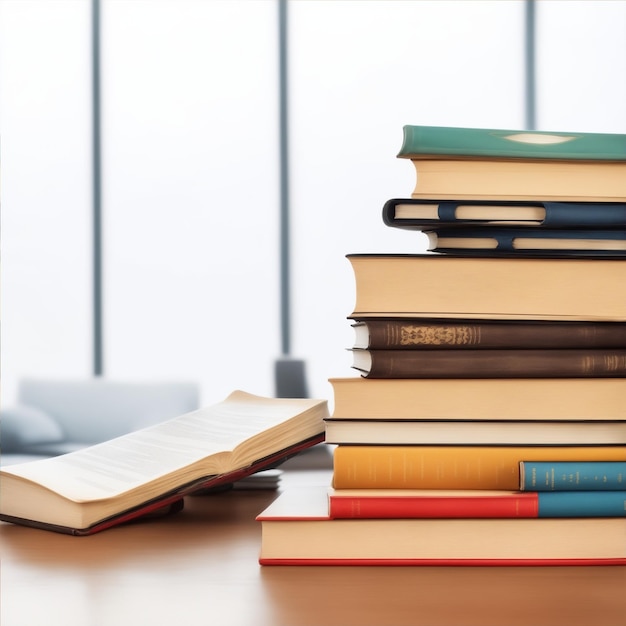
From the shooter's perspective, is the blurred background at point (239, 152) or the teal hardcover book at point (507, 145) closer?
the teal hardcover book at point (507, 145)

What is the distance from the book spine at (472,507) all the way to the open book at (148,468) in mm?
169

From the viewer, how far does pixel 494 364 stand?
0.54 m

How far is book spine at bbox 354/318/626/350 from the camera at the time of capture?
54 centimetres

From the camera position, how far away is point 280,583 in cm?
47

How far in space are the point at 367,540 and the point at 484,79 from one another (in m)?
3.29

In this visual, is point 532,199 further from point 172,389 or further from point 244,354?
point 244,354

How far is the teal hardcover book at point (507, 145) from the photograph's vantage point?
556 millimetres

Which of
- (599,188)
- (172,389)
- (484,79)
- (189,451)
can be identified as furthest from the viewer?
(484,79)

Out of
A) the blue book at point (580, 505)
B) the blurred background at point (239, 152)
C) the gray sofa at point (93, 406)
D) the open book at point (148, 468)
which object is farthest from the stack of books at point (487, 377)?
the blurred background at point (239, 152)

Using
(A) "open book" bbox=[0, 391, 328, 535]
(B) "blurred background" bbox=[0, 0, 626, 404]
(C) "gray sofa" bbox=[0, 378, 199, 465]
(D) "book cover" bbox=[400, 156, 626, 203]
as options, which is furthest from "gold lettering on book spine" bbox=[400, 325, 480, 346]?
(B) "blurred background" bbox=[0, 0, 626, 404]

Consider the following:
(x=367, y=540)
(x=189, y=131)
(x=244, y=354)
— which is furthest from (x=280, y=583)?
(x=189, y=131)

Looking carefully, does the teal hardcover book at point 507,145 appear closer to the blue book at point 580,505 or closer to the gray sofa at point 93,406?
the blue book at point 580,505

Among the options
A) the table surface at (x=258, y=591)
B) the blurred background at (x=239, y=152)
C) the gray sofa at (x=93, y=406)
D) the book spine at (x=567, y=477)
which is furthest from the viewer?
the blurred background at (x=239, y=152)

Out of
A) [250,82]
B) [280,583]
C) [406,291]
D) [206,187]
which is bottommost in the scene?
[280,583]
